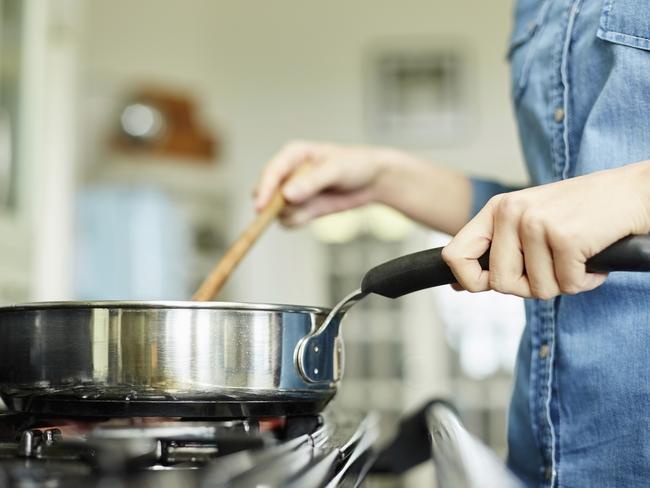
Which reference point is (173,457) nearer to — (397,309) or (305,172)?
(305,172)

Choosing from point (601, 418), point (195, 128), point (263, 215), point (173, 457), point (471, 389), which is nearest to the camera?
point (173, 457)

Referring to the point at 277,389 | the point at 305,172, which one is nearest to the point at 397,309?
the point at 305,172

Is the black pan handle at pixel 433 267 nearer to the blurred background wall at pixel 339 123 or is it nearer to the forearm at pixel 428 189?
the forearm at pixel 428 189

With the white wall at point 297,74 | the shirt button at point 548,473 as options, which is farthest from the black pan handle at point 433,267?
the white wall at point 297,74

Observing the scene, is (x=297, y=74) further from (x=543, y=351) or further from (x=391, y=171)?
(x=543, y=351)

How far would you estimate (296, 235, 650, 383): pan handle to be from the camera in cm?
50

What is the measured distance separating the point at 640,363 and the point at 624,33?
0.26m

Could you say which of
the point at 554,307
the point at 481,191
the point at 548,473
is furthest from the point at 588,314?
the point at 481,191

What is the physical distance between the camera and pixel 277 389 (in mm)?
613

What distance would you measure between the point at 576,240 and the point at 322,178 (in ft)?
1.51

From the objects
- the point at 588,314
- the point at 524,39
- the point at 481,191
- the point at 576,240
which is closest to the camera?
the point at 576,240

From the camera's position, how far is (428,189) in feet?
3.14

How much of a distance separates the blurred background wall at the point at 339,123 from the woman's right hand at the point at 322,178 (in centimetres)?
277

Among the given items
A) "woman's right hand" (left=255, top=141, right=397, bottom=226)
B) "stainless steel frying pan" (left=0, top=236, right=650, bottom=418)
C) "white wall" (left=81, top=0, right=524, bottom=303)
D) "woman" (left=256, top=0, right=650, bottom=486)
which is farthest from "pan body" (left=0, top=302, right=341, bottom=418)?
"white wall" (left=81, top=0, right=524, bottom=303)
